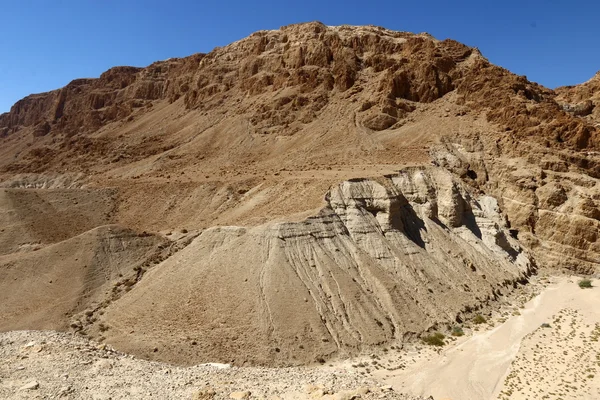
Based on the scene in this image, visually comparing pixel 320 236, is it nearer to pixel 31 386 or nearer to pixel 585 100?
pixel 31 386

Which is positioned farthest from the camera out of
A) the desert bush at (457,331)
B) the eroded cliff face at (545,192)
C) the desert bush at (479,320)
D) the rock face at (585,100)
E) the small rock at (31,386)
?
the rock face at (585,100)

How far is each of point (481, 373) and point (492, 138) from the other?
105 ft

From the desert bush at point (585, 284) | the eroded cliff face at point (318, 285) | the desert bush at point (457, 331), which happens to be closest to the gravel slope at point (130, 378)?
the eroded cliff face at point (318, 285)

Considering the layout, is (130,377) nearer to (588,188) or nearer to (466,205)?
(466,205)

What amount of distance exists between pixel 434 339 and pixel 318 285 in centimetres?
702

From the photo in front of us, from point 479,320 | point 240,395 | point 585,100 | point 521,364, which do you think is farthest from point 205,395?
point 585,100

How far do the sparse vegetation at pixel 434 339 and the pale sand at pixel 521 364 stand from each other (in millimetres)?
626

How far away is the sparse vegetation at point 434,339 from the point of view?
22.4 m

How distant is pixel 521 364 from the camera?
20.7 metres

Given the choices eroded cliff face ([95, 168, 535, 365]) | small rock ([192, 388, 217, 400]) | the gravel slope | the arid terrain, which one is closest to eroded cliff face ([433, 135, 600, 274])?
the arid terrain

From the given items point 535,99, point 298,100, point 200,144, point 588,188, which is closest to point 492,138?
point 588,188

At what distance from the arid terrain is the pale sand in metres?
0.18

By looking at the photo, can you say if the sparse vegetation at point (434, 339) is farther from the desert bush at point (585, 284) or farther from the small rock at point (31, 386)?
the small rock at point (31, 386)

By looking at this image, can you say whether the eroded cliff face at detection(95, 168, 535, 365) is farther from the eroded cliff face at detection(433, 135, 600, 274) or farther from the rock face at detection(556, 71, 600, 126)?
the rock face at detection(556, 71, 600, 126)
